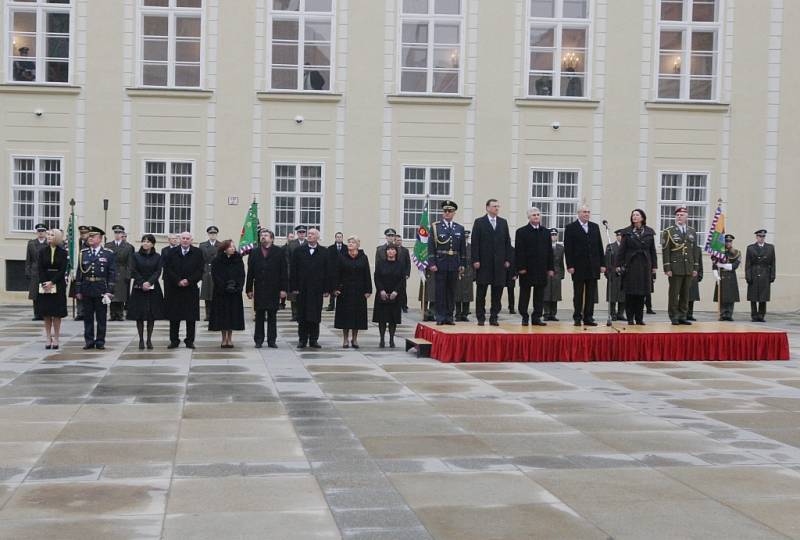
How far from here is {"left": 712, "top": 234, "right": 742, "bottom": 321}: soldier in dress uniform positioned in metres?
23.2

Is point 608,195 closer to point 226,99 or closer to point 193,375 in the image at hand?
point 226,99

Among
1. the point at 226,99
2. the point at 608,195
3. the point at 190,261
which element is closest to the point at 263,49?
the point at 226,99

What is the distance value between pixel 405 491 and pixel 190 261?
994 centimetres

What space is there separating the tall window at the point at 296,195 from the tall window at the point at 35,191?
5.33 m

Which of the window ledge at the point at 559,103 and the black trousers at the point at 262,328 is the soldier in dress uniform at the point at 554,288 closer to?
the window ledge at the point at 559,103

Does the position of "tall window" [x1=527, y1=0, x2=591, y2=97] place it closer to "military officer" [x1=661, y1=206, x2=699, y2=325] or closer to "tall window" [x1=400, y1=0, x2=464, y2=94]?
"tall window" [x1=400, y1=0, x2=464, y2=94]

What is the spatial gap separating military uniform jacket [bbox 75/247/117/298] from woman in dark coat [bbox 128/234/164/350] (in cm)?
35

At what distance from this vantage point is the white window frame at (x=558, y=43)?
89.6ft

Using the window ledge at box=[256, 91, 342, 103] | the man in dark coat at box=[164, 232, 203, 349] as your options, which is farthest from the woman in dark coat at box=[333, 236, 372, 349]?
the window ledge at box=[256, 91, 342, 103]

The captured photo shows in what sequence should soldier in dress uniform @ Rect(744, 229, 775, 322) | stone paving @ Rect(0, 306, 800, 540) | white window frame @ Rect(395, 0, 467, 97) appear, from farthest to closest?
1. white window frame @ Rect(395, 0, 467, 97)
2. soldier in dress uniform @ Rect(744, 229, 775, 322)
3. stone paving @ Rect(0, 306, 800, 540)

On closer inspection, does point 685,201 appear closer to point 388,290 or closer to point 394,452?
point 388,290

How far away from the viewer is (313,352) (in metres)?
16.0

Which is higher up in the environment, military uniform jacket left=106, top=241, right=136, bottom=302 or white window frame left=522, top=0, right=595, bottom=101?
white window frame left=522, top=0, right=595, bottom=101

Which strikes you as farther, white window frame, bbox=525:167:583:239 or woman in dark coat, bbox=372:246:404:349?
white window frame, bbox=525:167:583:239
